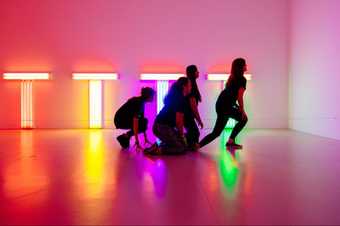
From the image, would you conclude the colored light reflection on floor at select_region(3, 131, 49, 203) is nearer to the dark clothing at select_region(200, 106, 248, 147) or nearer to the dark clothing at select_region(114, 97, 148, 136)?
the dark clothing at select_region(114, 97, 148, 136)

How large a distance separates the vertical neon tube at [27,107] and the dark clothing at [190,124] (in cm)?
600

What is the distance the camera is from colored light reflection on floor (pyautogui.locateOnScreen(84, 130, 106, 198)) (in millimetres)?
2794

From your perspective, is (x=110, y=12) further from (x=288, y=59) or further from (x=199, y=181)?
(x=199, y=181)

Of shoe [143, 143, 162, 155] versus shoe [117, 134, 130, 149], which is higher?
shoe [117, 134, 130, 149]

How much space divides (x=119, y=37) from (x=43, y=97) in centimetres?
282

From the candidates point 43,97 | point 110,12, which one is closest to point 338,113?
point 110,12

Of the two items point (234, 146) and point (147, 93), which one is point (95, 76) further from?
Answer: point (234, 146)

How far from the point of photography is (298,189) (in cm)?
284

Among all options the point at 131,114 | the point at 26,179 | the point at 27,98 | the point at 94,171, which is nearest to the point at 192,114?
the point at 131,114

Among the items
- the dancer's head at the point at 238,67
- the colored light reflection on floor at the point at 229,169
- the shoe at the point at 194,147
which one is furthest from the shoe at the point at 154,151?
the dancer's head at the point at 238,67

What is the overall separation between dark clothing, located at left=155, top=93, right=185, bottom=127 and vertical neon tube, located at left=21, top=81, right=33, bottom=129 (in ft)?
19.6

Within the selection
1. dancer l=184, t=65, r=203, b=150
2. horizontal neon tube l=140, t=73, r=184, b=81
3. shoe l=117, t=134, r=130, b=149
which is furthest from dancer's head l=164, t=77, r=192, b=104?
horizontal neon tube l=140, t=73, r=184, b=81

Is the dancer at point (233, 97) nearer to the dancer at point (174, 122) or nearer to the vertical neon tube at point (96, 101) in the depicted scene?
the dancer at point (174, 122)

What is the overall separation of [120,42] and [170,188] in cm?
726
